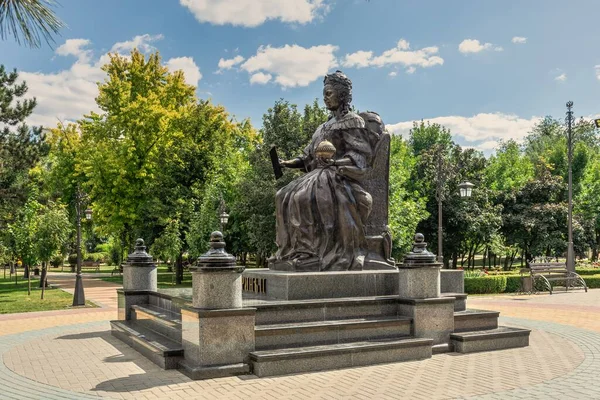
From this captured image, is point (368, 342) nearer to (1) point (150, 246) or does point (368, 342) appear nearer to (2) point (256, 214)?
(2) point (256, 214)

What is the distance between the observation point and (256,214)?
976 inches

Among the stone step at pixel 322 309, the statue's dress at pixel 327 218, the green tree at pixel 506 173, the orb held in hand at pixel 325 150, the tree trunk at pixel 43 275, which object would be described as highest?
the green tree at pixel 506 173

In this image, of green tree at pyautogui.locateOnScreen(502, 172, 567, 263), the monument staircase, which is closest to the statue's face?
the monument staircase

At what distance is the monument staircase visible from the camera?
290 inches

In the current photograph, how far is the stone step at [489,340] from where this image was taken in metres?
8.70

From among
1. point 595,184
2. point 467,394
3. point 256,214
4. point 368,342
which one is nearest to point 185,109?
point 256,214

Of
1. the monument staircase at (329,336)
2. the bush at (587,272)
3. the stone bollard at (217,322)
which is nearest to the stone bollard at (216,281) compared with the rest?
the stone bollard at (217,322)

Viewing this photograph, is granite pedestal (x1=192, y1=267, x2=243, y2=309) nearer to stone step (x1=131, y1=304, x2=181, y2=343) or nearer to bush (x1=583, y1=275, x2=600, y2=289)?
stone step (x1=131, y1=304, x2=181, y2=343)

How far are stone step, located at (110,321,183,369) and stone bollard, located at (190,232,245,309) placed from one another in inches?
34.5

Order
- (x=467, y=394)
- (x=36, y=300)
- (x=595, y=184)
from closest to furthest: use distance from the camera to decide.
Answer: (x=467, y=394) → (x=36, y=300) → (x=595, y=184)

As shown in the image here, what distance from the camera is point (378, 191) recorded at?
10625 millimetres

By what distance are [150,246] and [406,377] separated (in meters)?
24.2

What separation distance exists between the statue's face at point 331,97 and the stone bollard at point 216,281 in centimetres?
426

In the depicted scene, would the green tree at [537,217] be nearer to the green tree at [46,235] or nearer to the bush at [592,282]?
the bush at [592,282]
